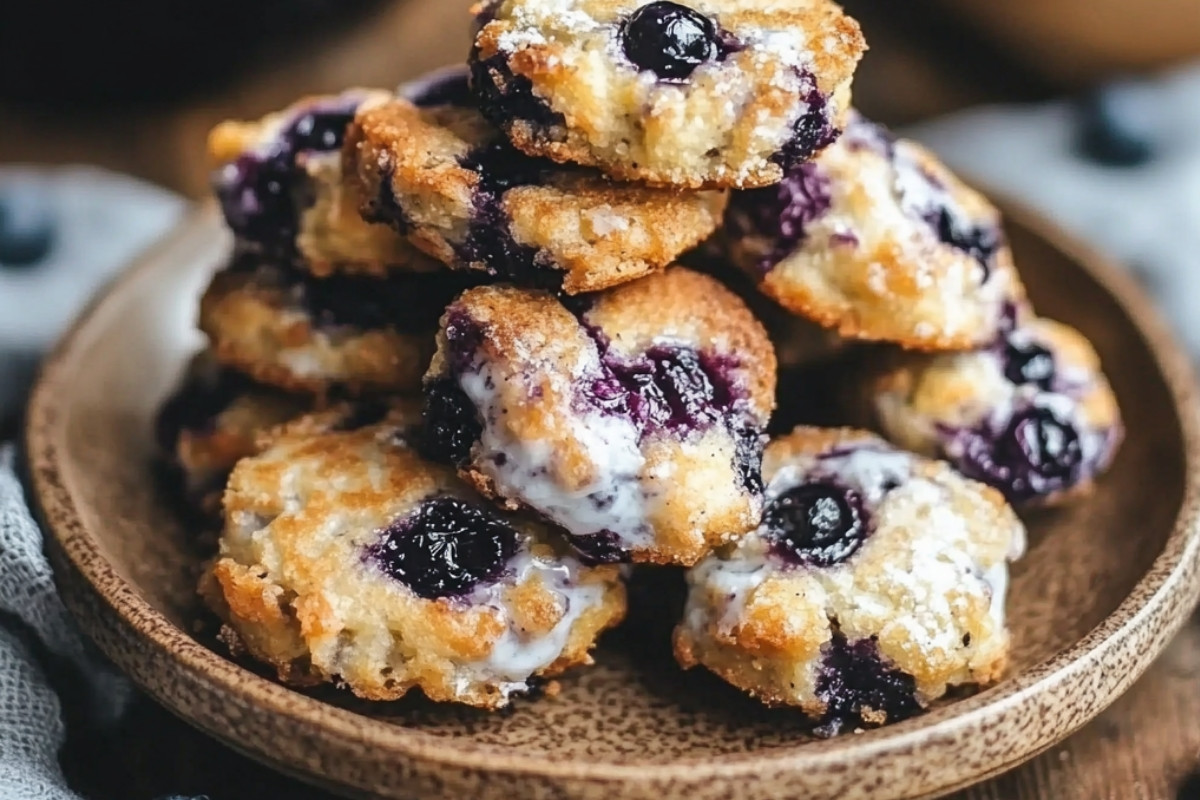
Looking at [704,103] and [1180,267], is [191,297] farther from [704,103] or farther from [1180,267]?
[1180,267]

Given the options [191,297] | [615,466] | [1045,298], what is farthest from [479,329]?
[1045,298]

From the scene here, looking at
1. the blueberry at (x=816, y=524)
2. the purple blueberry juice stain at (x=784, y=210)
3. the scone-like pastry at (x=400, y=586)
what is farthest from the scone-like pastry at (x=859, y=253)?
the scone-like pastry at (x=400, y=586)

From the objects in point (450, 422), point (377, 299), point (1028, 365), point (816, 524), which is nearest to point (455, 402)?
point (450, 422)

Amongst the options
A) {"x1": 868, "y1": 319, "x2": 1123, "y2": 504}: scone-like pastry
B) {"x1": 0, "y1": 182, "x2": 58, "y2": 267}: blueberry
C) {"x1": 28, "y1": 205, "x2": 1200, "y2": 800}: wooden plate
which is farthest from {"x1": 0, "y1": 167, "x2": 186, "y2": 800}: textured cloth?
{"x1": 868, "y1": 319, "x2": 1123, "y2": 504}: scone-like pastry

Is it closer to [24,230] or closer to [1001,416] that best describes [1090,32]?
[1001,416]

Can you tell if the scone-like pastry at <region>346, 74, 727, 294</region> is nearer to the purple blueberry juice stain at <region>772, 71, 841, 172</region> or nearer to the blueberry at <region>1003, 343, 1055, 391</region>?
the purple blueberry juice stain at <region>772, 71, 841, 172</region>

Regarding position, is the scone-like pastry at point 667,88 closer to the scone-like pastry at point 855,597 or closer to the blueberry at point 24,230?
the scone-like pastry at point 855,597
